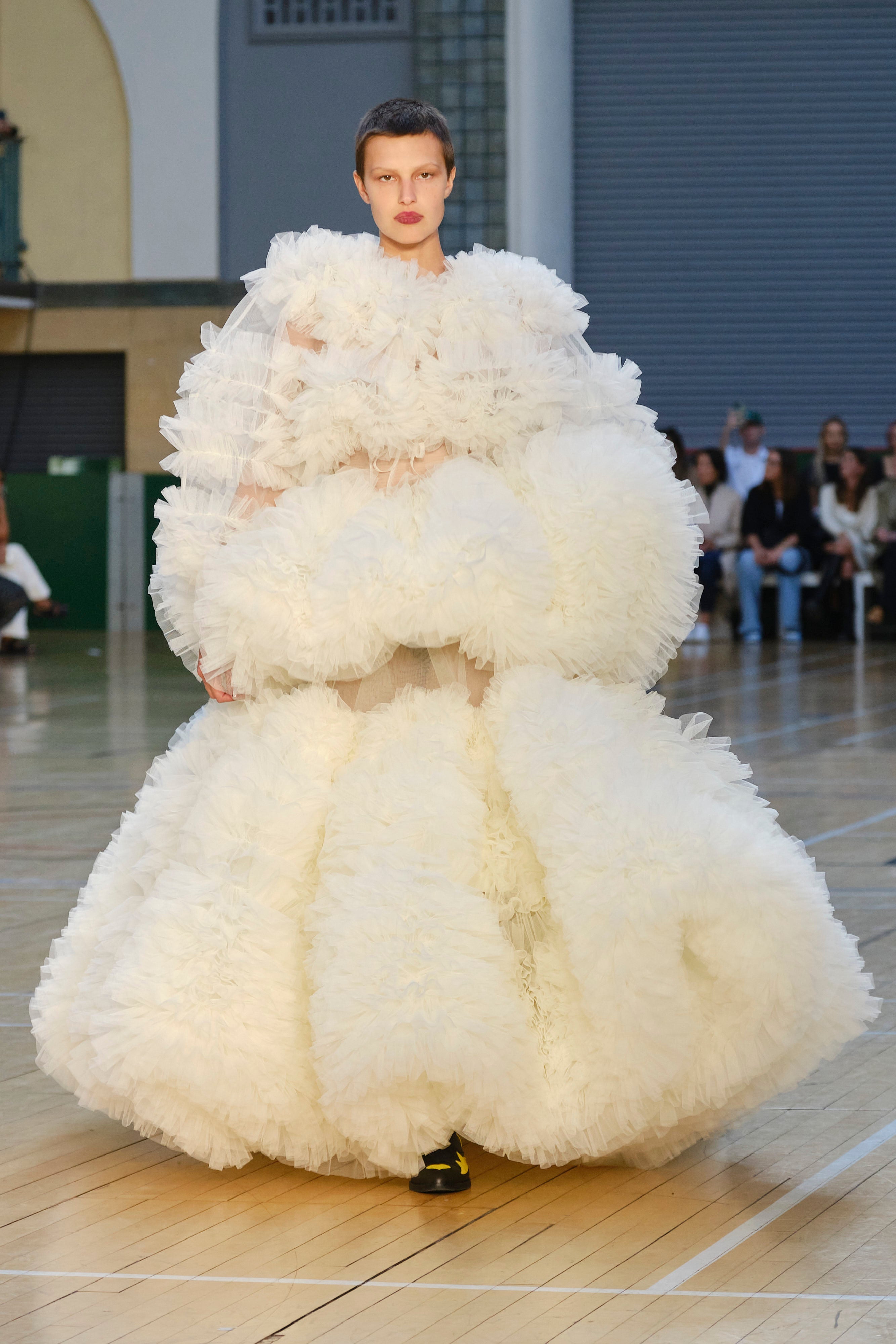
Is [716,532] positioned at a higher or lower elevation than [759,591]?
higher

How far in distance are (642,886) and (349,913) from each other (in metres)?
0.46

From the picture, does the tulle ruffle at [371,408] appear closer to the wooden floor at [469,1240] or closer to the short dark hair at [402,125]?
the short dark hair at [402,125]

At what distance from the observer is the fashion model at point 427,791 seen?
2959 mm

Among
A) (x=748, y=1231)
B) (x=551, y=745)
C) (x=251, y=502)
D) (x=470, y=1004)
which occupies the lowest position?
(x=748, y=1231)

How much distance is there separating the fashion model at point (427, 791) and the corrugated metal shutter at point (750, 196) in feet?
49.6

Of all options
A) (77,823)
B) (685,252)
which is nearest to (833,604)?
Result: (685,252)

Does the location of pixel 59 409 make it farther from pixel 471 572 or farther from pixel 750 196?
pixel 471 572

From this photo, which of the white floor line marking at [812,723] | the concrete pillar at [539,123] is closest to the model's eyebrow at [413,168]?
the white floor line marking at [812,723]

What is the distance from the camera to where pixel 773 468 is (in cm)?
1513

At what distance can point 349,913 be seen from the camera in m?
2.98

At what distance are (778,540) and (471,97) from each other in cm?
607

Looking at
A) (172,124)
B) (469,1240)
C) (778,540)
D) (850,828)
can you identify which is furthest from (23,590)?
(469,1240)

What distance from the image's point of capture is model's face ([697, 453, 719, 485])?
1554 centimetres

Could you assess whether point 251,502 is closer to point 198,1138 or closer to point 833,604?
point 198,1138
